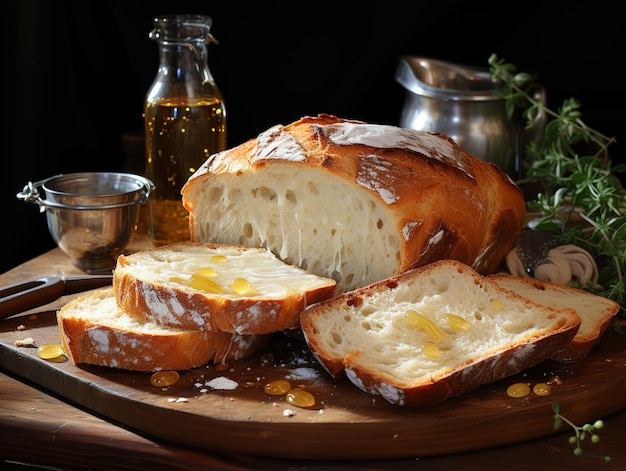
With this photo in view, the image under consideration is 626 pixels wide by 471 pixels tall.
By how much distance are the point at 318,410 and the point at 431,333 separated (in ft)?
1.16

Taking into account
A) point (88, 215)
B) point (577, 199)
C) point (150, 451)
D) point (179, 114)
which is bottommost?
point (150, 451)

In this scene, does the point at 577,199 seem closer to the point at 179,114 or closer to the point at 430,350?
the point at 430,350

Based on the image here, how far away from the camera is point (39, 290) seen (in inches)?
101

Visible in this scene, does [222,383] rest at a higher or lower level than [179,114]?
lower

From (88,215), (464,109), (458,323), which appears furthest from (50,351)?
(464,109)

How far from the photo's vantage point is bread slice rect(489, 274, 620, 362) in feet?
7.29

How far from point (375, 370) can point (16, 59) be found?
2.60 metres

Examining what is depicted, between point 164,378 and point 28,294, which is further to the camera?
point 28,294

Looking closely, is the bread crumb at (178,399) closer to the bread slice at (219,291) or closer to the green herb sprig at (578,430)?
the bread slice at (219,291)

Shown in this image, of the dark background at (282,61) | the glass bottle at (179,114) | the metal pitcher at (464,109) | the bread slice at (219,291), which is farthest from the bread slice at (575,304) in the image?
the dark background at (282,61)

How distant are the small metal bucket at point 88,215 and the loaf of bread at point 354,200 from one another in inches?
15.9

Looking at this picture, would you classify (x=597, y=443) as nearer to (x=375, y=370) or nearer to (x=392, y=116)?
(x=375, y=370)

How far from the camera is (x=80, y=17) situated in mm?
4078

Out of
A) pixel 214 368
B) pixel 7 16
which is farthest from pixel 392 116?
pixel 214 368
